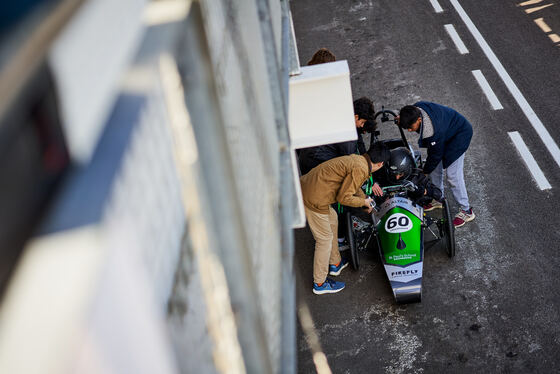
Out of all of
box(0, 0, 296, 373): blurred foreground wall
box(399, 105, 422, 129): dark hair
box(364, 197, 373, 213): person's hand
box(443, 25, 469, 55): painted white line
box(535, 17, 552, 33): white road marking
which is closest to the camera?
box(0, 0, 296, 373): blurred foreground wall

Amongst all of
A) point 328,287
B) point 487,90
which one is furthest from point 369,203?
point 487,90

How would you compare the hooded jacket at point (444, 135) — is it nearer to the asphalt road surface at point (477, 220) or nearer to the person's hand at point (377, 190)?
the person's hand at point (377, 190)

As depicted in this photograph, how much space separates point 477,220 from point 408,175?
1.48m

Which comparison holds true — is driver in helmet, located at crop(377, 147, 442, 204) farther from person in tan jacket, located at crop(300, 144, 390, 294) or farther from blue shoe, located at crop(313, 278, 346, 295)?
blue shoe, located at crop(313, 278, 346, 295)

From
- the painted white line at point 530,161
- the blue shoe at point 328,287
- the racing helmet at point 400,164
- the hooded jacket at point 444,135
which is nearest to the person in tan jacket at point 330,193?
the blue shoe at point 328,287

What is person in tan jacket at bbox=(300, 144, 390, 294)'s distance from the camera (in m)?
6.41

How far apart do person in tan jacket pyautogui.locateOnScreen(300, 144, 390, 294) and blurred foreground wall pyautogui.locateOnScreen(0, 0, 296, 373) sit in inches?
169

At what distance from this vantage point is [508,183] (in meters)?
8.36

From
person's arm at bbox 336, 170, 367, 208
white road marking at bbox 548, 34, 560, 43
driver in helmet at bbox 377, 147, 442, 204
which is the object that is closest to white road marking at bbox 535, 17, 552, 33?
white road marking at bbox 548, 34, 560, 43

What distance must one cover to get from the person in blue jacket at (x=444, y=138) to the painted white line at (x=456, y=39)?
185 inches

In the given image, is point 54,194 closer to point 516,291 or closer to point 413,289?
point 413,289

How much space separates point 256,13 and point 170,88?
2297 millimetres

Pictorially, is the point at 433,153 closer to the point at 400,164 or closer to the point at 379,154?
the point at 400,164

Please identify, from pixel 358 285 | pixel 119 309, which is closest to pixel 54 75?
pixel 119 309
